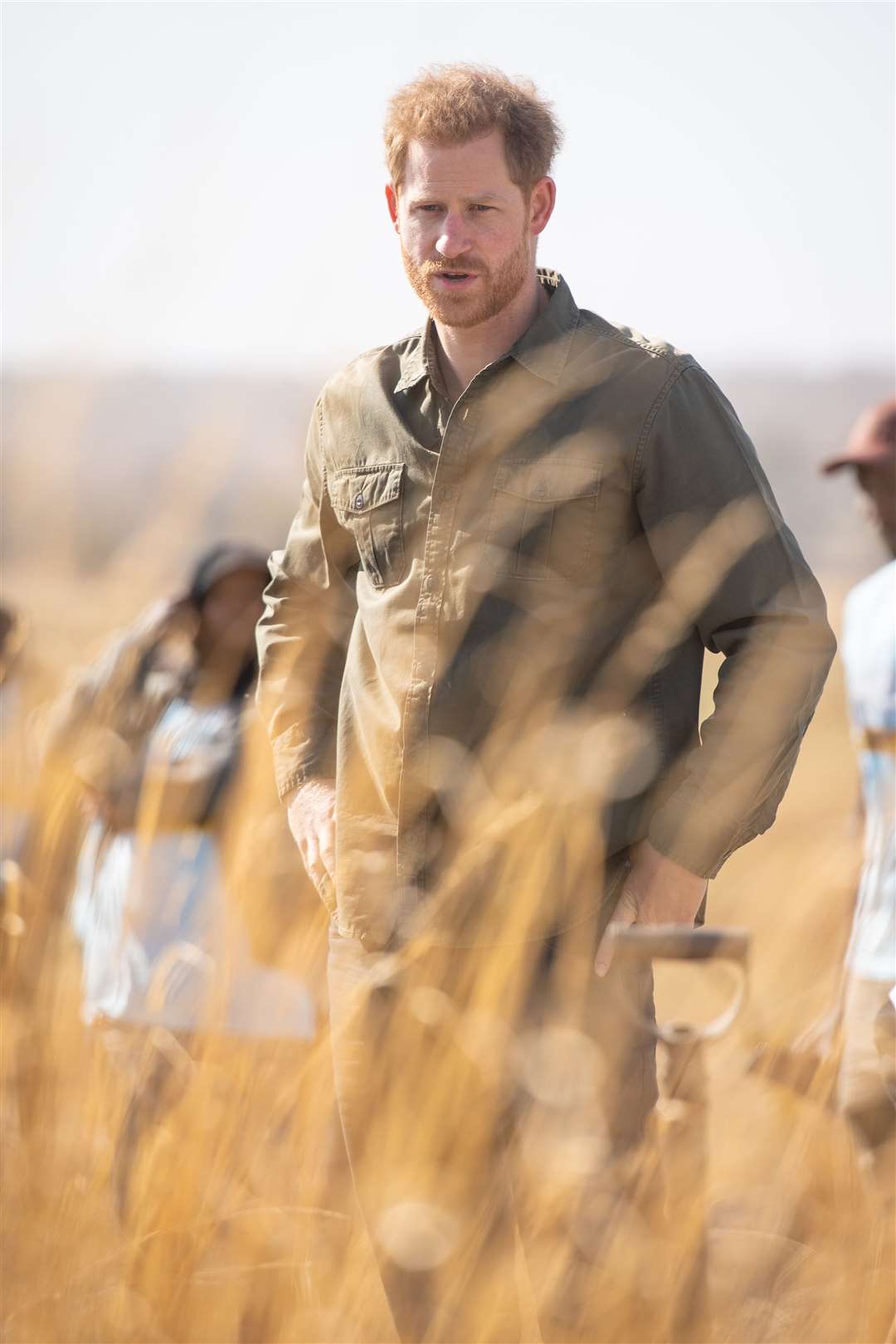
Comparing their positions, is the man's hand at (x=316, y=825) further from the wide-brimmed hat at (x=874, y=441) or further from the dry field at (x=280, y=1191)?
the wide-brimmed hat at (x=874, y=441)

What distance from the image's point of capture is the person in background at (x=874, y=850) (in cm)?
222

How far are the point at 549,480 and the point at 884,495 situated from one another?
111 cm

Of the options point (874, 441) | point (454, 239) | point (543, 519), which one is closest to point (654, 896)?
point (543, 519)

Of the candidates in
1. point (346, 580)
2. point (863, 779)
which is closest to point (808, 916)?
point (863, 779)

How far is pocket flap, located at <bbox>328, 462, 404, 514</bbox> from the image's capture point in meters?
1.88

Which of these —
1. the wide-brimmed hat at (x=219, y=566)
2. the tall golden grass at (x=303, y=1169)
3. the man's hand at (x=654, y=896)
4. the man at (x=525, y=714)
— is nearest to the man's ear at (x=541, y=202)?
the man at (x=525, y=714)

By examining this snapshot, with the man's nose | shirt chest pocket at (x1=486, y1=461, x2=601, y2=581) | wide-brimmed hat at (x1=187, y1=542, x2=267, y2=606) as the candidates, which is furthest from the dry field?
wide-brimmed hat at (x1=187, y1=542, x2=267, y2=606)

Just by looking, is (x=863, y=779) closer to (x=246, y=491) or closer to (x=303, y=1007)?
(x=303, y=1007)

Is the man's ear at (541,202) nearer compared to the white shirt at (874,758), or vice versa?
the man's ear at (541,202)

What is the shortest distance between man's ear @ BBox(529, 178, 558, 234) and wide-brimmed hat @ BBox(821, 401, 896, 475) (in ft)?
3.41

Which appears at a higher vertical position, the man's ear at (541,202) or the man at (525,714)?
the man's ear at (541,202)

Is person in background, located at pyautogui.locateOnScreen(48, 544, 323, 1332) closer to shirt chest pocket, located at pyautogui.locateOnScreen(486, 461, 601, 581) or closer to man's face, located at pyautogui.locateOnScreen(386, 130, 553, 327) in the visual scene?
shirt chest pocket, located at pyautogui.locateOnScreen(486, 461, 601, 581)

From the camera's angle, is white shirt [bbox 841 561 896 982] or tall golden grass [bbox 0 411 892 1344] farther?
white shirt [bbox 841 561 896 982]

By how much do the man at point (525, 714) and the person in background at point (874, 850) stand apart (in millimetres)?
578
